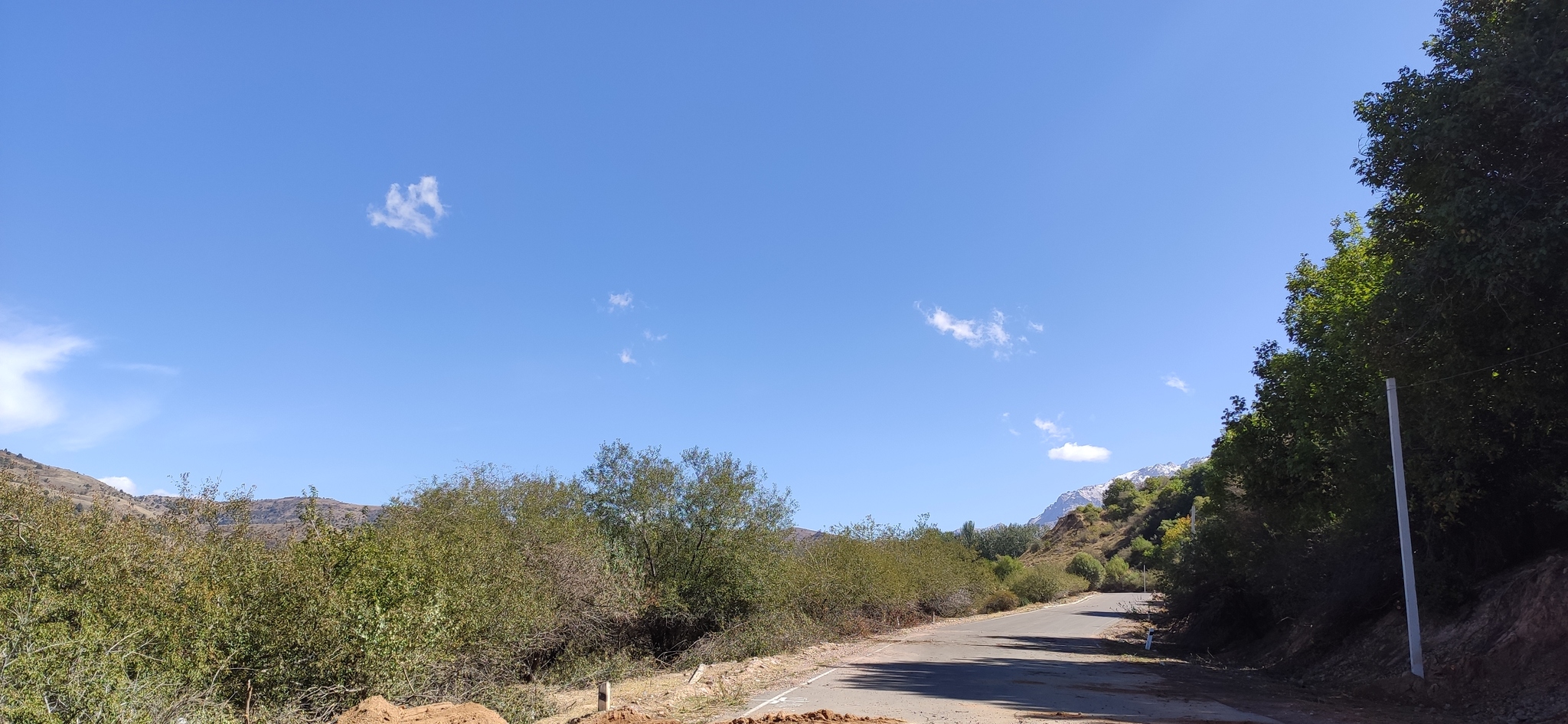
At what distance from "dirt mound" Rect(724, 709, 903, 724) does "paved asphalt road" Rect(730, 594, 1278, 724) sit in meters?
0.95

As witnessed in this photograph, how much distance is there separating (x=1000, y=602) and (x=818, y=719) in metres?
51.8

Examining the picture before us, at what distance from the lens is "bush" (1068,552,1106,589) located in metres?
82.4

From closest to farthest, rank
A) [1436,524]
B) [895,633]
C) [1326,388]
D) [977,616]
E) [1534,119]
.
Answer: [1534,119]
[1436,524]
[1326,388]
[895,633]
[977,616]

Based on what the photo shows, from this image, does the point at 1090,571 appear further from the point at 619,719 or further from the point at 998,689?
the point at 619,719

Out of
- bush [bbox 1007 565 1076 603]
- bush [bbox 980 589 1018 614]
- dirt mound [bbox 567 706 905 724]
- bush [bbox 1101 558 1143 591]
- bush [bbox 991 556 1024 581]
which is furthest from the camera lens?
bush [bbox 1101 558 1143 591]

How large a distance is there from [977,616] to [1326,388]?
36200 mm

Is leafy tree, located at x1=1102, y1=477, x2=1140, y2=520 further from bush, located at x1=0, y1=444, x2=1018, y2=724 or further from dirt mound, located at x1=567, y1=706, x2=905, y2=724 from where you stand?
dirt mound, located at x1=567, y1=706, x2=905, y2=724

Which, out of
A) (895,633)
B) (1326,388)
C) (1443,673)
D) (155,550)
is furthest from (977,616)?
(155,550)

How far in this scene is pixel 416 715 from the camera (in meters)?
9.91

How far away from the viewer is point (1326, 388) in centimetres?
1984

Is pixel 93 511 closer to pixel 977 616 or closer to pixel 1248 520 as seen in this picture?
pixel 1248 520

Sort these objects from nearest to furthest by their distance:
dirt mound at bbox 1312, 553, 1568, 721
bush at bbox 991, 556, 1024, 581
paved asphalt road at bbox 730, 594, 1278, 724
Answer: dirt mound at bbox 1312, 553, 1568, 721, paved asphalt road at bbox 730, 594, 1278, 724, bush at bbox 991, 556, 1024, 581

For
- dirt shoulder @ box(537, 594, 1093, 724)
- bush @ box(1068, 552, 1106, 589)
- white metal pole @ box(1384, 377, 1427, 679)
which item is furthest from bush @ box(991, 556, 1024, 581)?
white metal pole @ box(1384, 377, 1427, 679)

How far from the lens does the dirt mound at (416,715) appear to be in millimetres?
9445
